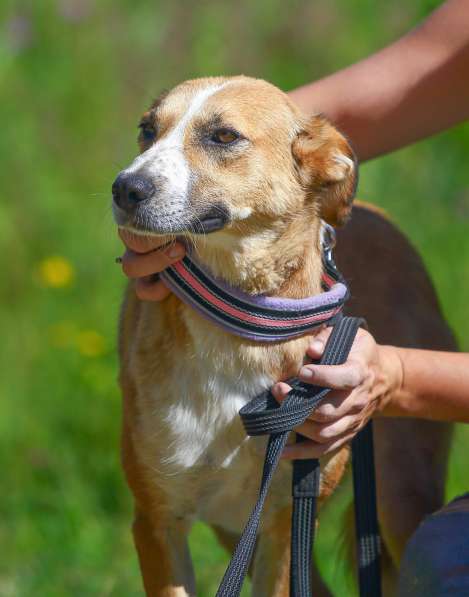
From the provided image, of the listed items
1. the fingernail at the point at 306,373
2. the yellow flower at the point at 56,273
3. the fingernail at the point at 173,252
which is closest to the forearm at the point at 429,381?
the fingernail at the point at 306,373

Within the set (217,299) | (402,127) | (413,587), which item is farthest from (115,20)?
(413,587)

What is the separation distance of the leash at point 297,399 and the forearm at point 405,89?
559 millimetres

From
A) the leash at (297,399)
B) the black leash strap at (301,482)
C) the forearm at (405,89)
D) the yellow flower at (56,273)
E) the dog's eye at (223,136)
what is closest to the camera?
the black leash strap at (301,482)

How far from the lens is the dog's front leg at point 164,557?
274cm

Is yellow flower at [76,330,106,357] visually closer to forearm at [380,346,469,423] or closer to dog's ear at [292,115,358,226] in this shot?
dog's ear at [292,115,358,226]

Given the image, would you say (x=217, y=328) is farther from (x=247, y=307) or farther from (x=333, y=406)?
(x=333, y=406)

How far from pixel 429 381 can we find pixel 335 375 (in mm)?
309

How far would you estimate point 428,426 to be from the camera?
3.46 metres

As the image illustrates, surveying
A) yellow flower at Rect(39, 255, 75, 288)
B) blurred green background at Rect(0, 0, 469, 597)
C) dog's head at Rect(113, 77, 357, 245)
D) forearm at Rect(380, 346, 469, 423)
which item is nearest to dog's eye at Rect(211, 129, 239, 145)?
dog's head at Rect(113, 77, 357, 245)

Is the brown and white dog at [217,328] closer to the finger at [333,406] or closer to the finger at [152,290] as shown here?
the finger at [152,290]

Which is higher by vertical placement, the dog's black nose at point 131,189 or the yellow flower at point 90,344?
the dog's black nose at point 131,189

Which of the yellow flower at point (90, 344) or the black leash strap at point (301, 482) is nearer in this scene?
the black leash strap at point (301, 482)

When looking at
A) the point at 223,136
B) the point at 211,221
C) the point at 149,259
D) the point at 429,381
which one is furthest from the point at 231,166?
the point at 429,381

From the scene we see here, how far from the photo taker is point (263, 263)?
2.67 metres
